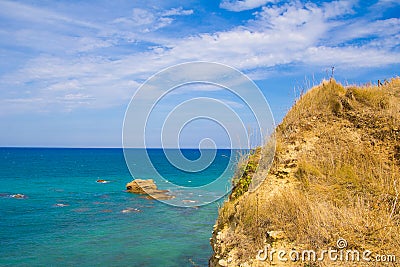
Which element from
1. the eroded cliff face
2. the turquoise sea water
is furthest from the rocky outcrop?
the eroded cliff face

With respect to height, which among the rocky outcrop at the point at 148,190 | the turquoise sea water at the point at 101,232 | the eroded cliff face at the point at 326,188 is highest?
the eroded cliff face at the point at 326,188

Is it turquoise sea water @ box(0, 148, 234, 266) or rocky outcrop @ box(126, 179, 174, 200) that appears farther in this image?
rocky outcrop @ box(126, 179, 174, 200)

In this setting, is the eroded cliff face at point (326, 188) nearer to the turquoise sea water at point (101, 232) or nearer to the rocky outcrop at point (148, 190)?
the turquoise sea water at point (101, 232)

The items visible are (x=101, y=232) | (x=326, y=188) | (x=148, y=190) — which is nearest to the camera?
(x=326, y=188)

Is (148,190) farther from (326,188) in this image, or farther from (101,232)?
(326,188)

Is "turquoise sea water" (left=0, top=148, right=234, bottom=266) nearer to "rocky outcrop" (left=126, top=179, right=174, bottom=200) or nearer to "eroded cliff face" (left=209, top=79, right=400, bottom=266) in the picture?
"eroded cliff face" (left=209, top=79, right=400, bottom=266)

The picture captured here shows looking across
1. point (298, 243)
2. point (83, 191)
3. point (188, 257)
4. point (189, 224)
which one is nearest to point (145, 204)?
point (189, 224)

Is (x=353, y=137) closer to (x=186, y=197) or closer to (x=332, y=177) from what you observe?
(x=332, y=177)

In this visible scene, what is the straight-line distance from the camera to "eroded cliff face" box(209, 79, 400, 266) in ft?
21.1

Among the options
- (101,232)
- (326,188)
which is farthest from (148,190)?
(326,188)

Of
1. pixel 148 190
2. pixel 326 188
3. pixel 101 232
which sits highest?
pixel 326 188

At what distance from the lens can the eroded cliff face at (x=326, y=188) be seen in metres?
6.45

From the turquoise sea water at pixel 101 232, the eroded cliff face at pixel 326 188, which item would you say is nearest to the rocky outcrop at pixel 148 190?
the turquoise sea water at pixel 101 232

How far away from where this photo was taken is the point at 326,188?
7.93m
